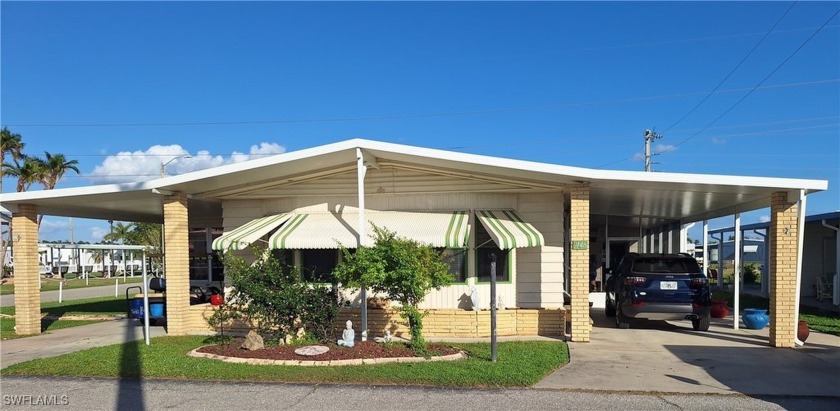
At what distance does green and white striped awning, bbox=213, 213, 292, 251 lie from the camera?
10.5 m

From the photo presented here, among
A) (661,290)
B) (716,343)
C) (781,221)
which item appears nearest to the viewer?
(781,221)

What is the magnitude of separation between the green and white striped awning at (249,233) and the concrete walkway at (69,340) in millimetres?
2337

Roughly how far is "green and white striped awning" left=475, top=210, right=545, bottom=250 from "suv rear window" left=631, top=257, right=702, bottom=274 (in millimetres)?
1918

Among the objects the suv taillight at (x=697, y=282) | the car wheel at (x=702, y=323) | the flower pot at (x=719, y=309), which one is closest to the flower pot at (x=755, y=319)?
the car wheel at (x=702, y=323)

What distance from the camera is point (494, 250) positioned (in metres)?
11.5

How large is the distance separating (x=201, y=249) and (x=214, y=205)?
19.8 feet

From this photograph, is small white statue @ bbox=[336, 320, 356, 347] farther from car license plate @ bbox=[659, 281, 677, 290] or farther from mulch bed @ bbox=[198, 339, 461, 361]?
car license plate @ bbox=[659, 281, 677, 290]

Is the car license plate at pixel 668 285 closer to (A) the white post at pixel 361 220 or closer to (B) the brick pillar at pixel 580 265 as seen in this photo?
(B) the brick pillar at pixel 580 265

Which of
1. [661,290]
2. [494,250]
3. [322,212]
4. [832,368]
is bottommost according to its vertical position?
[832,368]

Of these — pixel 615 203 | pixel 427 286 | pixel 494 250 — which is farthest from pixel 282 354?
pixel 615 203

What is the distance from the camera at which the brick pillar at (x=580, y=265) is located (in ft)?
31.6

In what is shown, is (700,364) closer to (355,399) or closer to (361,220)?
(355,399)

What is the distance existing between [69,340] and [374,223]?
637 cm

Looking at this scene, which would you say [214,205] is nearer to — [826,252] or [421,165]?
[421,165]
